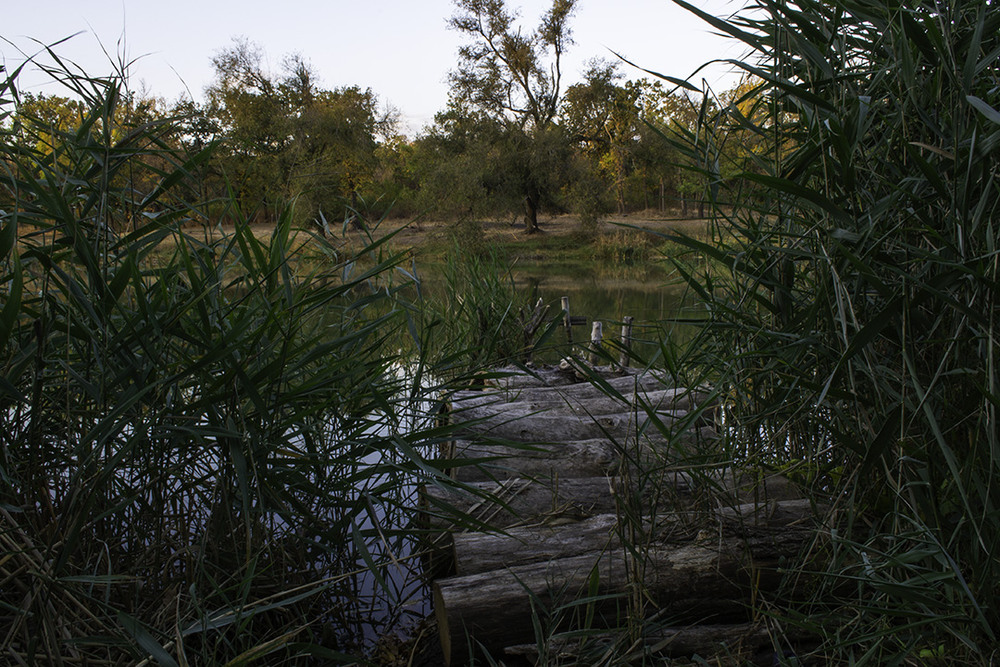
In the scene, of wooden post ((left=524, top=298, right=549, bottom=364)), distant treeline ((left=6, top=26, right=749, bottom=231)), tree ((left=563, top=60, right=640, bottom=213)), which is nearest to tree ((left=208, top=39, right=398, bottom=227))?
distant treeline ((left=6, top=26, right=749, bottom=231))

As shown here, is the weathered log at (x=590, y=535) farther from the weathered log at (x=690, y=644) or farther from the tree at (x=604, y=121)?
the tree at (x=604, y=121)

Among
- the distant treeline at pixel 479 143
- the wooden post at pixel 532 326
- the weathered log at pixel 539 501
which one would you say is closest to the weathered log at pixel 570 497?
the weathered log at pixel 539 501

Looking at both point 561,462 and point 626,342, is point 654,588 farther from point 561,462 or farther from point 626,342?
point 626,342

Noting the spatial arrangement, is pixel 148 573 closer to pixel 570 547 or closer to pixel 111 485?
pixel 111 485

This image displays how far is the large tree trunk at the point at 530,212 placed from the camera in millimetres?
25252

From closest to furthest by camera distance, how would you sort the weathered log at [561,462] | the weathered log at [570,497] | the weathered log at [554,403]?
the weathered log at [570,497]
the weathered log at [561,462]
the weathered log at [554,403]

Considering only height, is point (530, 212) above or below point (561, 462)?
above

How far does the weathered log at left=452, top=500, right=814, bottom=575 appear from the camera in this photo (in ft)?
7.27

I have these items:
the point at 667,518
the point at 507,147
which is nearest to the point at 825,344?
the point at 667,518

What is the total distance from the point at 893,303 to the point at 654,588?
1075mm

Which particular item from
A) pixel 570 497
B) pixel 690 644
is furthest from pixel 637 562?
pixel 570 497

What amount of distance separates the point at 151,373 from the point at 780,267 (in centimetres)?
183

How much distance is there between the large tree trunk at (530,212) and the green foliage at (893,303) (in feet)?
76.6

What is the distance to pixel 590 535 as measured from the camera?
2.35 metres
